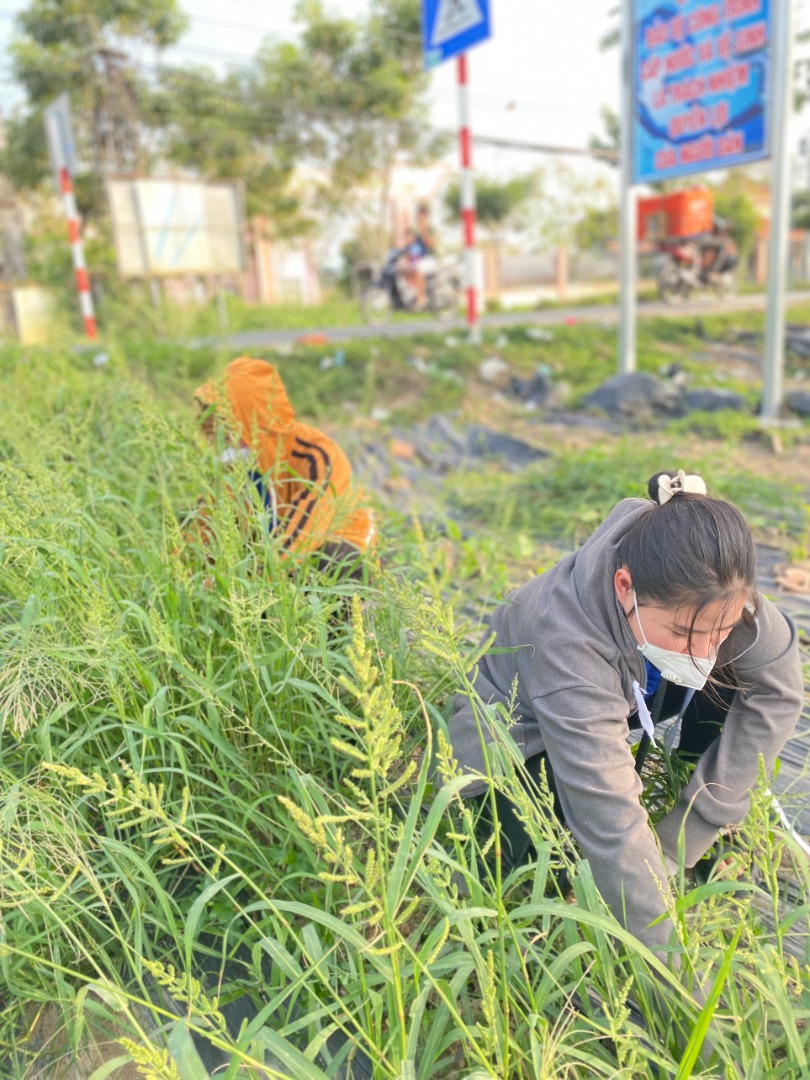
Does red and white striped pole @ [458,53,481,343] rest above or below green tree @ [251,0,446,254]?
below

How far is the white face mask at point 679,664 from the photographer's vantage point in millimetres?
1296

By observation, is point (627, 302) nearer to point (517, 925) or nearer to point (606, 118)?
point (517, 925)

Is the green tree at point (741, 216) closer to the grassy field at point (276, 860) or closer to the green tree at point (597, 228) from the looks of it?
the green tree at point (597, 228)

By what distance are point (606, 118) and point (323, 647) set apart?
27864 millimetres

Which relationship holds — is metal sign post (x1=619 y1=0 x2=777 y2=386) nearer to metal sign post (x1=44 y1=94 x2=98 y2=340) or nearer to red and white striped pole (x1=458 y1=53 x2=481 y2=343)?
red and white striped pole (x1=458 y1=53 x2=481 y2=343)

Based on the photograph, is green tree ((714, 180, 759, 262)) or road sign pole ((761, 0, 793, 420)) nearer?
road sign pole ((761, 0, 793, 420))

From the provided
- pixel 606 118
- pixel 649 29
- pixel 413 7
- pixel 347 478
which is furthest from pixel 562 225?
pixel 347 478

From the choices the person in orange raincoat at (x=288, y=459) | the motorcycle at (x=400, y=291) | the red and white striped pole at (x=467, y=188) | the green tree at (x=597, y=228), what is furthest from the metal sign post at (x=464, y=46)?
the green tree at (x=597, y=228)

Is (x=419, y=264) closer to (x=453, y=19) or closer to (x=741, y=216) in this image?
(x=453, y=19)

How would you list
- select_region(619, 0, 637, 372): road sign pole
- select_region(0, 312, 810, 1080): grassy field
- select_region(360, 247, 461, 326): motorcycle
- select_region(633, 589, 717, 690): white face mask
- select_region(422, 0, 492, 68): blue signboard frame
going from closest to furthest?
select_region(0, 312, 810, 1080): grassy field < select_region(633, 589, 717, 690): white face mask < select_region(619, 0, 637, 372): road sign pole < select_region(422, 0, 492, 68): blue signboard frame < select_region(360, 247, 461, 326): motorcycle

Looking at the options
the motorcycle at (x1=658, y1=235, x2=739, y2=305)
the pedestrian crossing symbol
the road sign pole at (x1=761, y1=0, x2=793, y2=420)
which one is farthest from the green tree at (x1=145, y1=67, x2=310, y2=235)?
the road sign pole at (x1=761, y1=0, x2=793, y2=420)

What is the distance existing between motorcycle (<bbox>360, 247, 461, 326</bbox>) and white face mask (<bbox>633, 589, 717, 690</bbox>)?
9.66m

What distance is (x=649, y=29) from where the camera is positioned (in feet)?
19.7

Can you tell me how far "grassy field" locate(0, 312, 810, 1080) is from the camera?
962 mm
